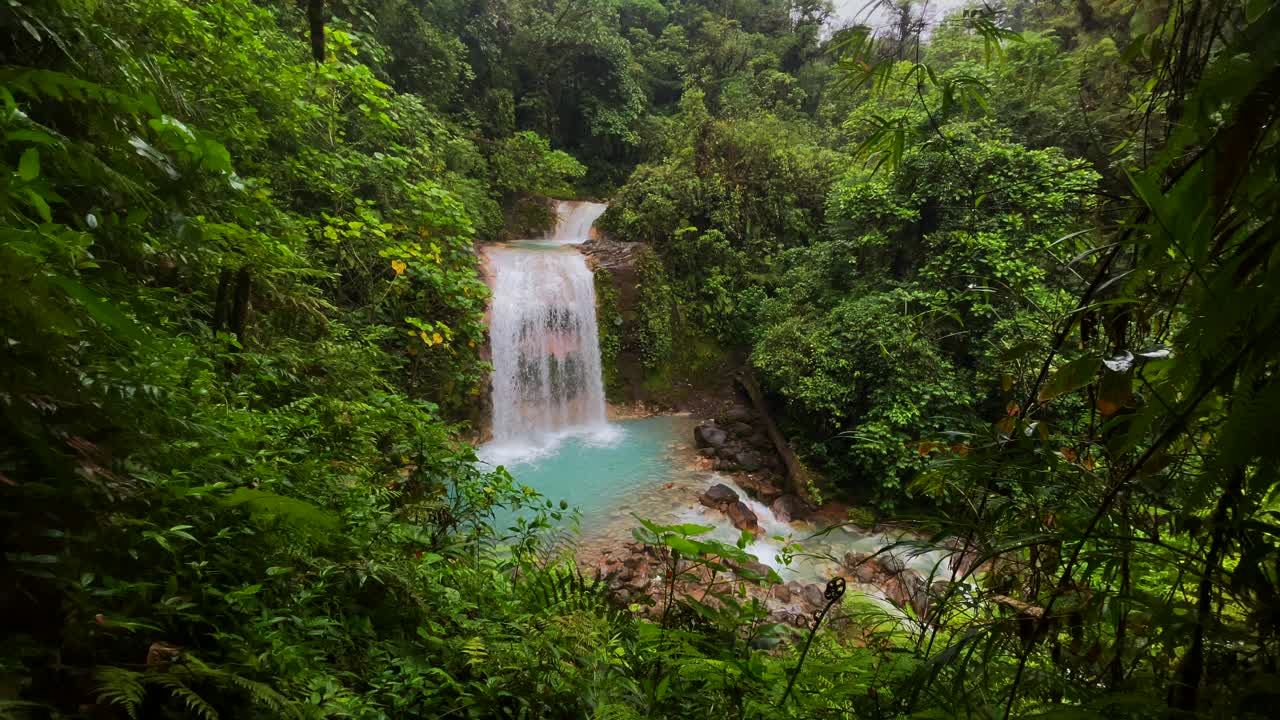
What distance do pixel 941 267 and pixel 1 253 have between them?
9.31 meters

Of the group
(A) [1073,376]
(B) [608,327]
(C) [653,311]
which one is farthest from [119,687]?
(C) [653,311]

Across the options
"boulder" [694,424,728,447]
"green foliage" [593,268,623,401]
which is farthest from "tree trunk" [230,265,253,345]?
"green foliage" [593,268,623,401]

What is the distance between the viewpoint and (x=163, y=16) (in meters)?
3.57

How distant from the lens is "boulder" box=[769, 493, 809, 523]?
8.03 m

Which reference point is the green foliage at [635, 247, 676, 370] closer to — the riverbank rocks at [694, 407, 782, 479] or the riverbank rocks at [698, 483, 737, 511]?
the riverbank rocks at [694, 407, 782, 479]

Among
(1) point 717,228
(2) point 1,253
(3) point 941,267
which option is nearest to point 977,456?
(2) point 1,253

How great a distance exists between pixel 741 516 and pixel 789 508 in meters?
0.98

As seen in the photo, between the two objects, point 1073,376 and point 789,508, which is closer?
point 1073,376

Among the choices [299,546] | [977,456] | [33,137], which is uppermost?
[33,137]

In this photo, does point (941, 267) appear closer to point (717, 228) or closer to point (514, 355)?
point (717, 228)

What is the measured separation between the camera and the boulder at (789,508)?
26.3ft

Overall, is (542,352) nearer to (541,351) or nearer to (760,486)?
(541,351)

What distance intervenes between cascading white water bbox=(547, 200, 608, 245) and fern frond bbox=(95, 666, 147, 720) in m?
14.2

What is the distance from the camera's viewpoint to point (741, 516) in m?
7.65
